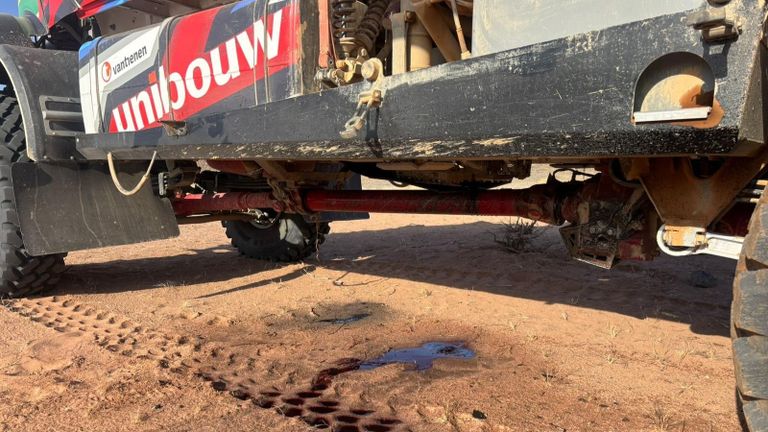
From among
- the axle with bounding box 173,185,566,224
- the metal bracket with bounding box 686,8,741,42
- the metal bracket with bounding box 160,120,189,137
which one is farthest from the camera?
the metal bracket with bounding box 160,120,189,137

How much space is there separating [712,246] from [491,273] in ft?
9.83

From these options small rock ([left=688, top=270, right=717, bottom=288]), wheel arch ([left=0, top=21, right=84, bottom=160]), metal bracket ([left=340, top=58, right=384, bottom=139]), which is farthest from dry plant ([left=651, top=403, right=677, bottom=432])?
wheel arch ([left=0, top=21, right=84, bottom=160])

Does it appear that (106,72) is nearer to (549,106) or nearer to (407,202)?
(407,202)

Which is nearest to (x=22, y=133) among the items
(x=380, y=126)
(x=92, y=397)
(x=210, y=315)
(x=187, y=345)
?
(x=210, y=315)

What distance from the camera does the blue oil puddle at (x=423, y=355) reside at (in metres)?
2.87

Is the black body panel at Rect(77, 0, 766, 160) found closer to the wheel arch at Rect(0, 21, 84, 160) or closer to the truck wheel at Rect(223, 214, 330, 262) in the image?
the wheel arch at Rect(0, 21, 84, 160)

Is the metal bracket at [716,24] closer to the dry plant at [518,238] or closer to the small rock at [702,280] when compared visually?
the small rock at [702,280]

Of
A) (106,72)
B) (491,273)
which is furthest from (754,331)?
(106,72)

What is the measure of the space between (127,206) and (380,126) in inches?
112

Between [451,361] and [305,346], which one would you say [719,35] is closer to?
[451,361]

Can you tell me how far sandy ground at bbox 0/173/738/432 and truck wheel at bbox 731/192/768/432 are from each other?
65cm

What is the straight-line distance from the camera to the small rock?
4.44 metres

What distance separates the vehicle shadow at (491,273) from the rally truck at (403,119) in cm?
69

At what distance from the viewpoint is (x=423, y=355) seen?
3.02m
